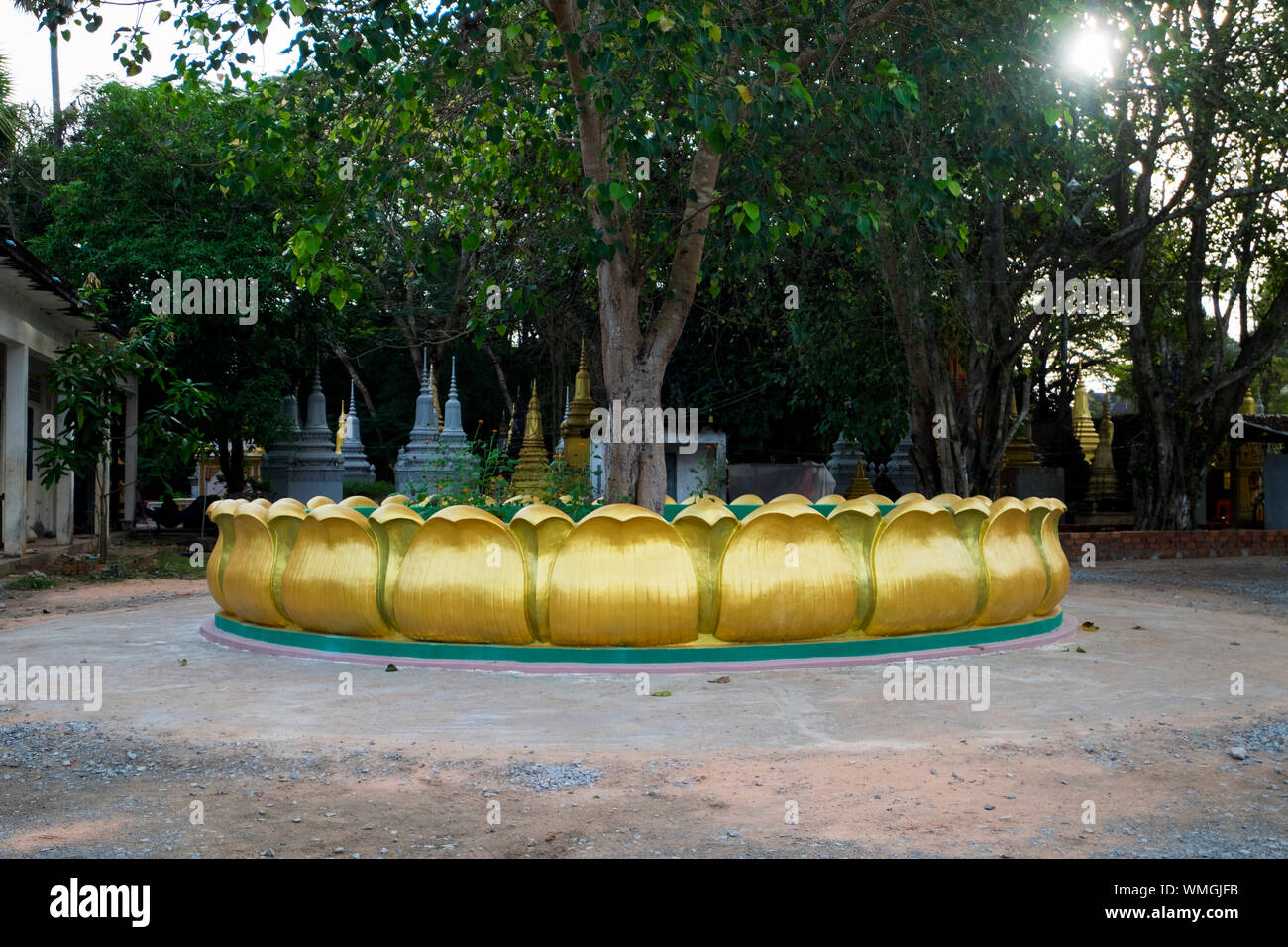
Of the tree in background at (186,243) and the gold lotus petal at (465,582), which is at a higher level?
the tree in background at (186,243)

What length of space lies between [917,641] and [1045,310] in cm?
928

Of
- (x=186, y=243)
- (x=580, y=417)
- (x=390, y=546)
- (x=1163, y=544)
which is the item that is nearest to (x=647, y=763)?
(x=390, y=546)

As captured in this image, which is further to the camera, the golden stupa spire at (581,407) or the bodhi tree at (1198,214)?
the golden stupa spire at (581,407)

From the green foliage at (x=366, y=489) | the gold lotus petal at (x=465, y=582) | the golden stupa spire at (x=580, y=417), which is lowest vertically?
the gold lotus petal at (x=465, y=582)

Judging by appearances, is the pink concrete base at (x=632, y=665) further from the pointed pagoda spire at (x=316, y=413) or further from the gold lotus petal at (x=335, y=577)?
the pointed pagoda spire at (x=316, y=413)

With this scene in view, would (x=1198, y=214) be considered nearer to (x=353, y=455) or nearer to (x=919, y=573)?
(x=919, y=573)

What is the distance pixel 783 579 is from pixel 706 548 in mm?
520

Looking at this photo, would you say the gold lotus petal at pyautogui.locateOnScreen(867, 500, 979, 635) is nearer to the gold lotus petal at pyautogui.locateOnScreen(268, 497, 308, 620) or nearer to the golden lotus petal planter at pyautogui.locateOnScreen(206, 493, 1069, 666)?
the golden lotus petal planter at pyautogui.locateOnScreen(206, 493, 1069, 666)

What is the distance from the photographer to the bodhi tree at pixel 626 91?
312 inches

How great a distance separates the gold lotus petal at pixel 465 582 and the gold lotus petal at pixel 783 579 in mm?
1316

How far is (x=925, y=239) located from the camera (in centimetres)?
1455

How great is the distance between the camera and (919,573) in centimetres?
786

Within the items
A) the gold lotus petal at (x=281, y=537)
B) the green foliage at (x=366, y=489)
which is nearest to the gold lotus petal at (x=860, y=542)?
the gold lotus petal at (x=281, y=537)
